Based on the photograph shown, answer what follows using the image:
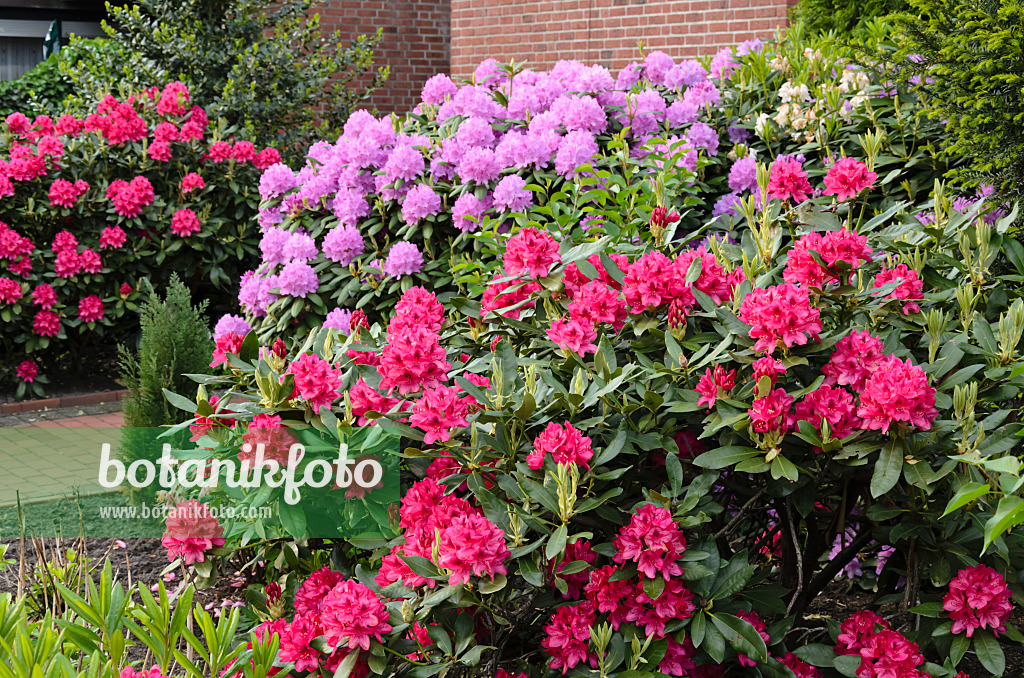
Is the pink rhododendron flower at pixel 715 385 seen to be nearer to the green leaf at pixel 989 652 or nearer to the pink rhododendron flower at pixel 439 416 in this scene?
the pink rhododendron flower at pixel 439 416

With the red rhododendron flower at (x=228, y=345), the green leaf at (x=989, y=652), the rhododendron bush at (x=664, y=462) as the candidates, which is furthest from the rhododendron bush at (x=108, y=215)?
the green leaf at (x=989, y=652)

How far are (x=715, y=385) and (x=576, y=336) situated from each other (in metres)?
0.33

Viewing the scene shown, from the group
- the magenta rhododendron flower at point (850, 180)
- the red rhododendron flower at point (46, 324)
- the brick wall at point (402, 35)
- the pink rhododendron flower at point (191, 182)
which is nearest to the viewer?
the magenta rhododendron flower at point (850, 180)

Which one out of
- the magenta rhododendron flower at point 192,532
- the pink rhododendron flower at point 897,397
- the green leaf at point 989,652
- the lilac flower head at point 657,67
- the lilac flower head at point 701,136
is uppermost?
the lilac flower head at point 657,67

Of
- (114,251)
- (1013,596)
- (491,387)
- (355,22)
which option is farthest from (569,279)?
(355,22)

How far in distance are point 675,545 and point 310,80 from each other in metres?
7.53

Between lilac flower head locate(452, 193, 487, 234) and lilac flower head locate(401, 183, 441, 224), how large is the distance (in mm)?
105

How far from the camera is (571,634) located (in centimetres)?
181

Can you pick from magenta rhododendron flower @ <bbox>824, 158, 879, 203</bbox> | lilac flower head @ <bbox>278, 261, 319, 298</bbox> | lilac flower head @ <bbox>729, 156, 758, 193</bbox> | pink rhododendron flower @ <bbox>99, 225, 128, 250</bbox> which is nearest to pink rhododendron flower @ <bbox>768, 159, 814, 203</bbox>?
magenta rhododendron flower @ <bbox>824, 158, 879, 203</bbox>

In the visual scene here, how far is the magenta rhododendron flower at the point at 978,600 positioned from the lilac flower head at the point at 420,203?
2693mm

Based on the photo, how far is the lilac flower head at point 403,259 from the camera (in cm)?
390

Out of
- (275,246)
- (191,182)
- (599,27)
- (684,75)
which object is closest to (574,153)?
(684,75)

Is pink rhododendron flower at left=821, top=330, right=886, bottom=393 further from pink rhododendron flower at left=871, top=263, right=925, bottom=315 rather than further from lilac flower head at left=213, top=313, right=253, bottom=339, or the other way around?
lilac flower head at left=213, top=313, right=253, bottom=339

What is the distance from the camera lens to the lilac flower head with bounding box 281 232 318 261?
4148mm
